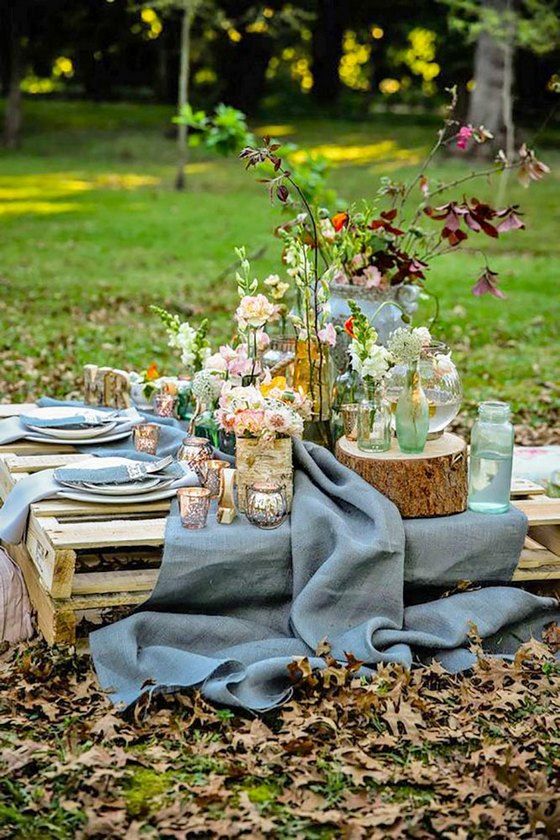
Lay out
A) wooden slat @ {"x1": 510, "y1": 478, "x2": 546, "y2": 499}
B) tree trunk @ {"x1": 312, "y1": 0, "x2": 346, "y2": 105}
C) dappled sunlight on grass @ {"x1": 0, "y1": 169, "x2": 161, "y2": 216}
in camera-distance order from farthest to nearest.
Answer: tree trunk @ {"x1": 312, "y1": 0, "x2": 346, "y2": 105} → dappled sunlight on grass @ {"x1": 0, "y1": 169, "x2": 161, "y2": 216} → wooden slat @ {"x1": 510, "y1": 478, "x2": 546, "y2": 499}

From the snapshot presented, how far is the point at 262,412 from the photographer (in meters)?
4.08

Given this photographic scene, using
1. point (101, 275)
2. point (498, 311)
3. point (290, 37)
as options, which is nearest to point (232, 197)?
point (101, 275)

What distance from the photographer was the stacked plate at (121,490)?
4.12 metres

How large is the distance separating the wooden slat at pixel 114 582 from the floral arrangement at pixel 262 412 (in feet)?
1.89

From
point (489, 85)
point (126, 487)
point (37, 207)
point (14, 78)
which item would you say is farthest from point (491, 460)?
point (14, 78)

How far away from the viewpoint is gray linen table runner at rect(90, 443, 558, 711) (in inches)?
151

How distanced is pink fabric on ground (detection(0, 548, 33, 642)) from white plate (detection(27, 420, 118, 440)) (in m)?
0.67

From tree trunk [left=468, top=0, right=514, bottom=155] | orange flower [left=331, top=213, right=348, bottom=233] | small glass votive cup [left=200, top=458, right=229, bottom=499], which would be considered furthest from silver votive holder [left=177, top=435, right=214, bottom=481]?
tree trunk [left=468, top=0, right=514, bottom=155]

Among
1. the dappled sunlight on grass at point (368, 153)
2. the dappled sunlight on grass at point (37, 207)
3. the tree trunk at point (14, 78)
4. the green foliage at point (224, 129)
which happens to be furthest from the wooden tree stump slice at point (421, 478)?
the tree trunk at point (14, 78)

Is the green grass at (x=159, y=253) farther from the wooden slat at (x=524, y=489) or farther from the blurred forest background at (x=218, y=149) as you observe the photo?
the wooden slat at (x=524, y=489)

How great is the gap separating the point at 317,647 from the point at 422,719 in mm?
440

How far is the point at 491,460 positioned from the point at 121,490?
4.33ft

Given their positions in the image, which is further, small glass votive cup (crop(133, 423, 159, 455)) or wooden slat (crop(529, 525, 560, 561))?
small glass votive cup (crop(133, 423, 159, 455))

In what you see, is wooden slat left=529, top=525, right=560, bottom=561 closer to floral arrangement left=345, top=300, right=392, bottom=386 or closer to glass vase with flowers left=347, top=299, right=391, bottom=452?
glass vase with flowers left=347, top=299, right=391, bottom=452
